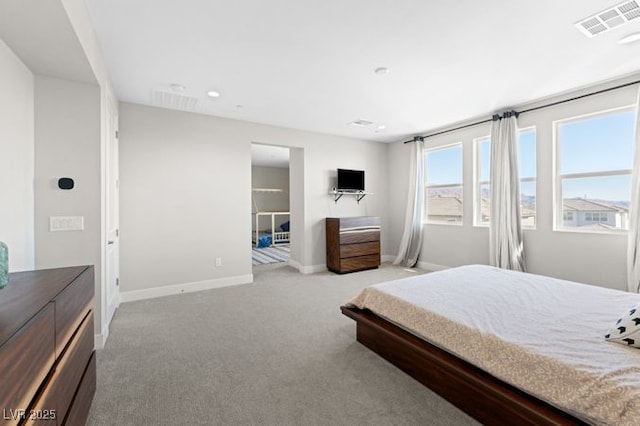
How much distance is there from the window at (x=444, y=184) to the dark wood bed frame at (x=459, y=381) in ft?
11.3

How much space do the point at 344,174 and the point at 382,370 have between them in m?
3.87

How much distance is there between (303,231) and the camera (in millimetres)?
5141

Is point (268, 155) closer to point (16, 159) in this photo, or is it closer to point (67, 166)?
point (67, 166)

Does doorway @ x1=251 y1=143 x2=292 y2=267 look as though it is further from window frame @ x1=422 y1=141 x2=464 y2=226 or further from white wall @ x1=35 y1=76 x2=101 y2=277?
white wall @ x1=35 y1=76 x2=101 y2=277

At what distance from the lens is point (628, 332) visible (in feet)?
4.60

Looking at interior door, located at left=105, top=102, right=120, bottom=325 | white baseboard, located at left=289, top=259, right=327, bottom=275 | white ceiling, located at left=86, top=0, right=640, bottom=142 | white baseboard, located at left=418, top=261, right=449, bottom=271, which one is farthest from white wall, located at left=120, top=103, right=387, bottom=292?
white baseboard, located at left=418, top=261, right=449, bottom=271

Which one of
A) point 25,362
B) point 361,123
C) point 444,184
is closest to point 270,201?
point 361,123

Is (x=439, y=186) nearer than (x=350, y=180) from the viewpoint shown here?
Yes

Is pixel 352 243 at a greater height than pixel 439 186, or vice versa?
pixel 439 186

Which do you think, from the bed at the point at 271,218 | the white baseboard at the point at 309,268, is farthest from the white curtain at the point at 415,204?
the bed at the point at 271,218

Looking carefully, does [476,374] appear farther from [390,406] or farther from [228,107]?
[228,107]

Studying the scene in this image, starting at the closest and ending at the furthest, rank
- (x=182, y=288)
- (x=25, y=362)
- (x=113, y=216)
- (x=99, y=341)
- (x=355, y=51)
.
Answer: (x=25, y=362) < (x=99, y=341) < (x=355, y=51) < (x=113, y=216) < (x=182, y=288)

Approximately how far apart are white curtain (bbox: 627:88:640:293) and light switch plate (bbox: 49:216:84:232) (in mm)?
5346

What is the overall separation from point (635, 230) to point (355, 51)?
11.3 feet
